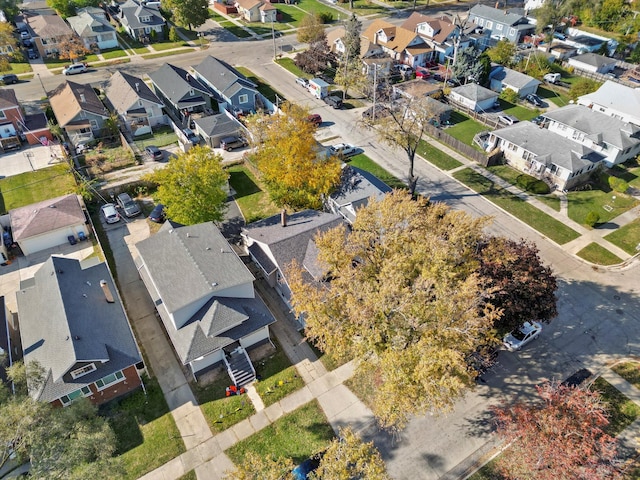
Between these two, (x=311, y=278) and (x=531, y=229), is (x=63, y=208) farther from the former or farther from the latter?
(x=531, y=229)

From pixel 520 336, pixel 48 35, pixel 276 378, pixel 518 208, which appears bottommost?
pixel 276 378

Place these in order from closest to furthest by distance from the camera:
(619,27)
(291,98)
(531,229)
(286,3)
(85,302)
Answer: (85,302) → (531,229) → (291,98) → (619,27) → (286,3)

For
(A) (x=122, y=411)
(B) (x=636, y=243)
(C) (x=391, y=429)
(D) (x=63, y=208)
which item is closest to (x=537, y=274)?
(C) (x=391, y=429)

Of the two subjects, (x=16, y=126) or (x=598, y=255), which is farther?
(x=16, y=126)

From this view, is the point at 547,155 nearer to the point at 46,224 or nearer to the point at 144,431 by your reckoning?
the point at 144,431

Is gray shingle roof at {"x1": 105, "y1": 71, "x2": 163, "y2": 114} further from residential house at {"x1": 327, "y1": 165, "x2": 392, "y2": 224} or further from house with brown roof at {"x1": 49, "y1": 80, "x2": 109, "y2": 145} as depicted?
residential house at {"x1": 327, "y1": 165, "x2": 392, "y2": 224}

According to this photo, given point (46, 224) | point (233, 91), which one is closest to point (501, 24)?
point (233, 91)

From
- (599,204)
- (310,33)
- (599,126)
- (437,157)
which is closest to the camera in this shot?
(599,204)

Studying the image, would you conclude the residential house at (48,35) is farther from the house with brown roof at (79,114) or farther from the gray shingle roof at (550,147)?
the gray shingle roof at (550,147)
